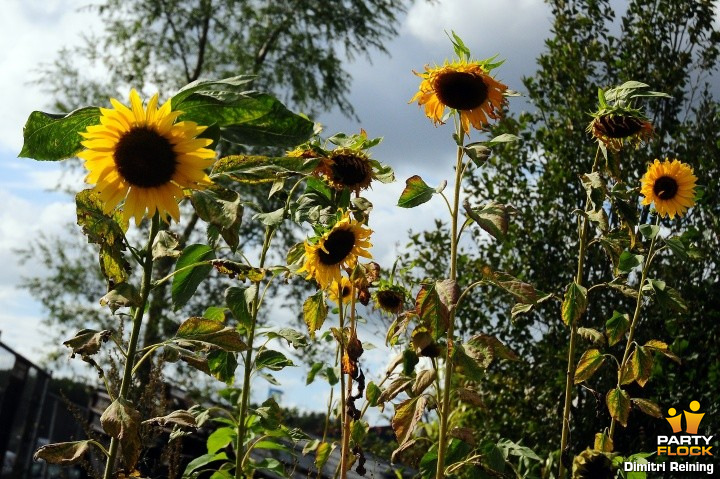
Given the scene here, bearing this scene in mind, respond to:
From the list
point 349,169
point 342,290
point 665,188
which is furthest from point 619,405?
point 349,169

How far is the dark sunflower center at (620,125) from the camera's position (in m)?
2.17

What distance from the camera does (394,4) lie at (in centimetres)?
1112

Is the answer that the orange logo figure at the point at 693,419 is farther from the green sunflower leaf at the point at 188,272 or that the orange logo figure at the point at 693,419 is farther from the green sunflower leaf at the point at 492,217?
the green sunflower leaf at the point at 188,272

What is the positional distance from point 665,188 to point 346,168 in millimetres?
1407

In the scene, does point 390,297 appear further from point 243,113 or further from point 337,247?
point 243,113

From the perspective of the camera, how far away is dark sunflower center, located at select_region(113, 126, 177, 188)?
1184mm

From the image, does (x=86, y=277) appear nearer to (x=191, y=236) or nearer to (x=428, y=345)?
(x=191, y=236)

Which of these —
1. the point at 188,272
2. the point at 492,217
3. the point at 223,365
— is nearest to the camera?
the point at 188,272

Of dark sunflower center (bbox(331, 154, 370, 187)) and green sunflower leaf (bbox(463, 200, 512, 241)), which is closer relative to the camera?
green sunflower leaf (bbox(463, 200, 512, 241))

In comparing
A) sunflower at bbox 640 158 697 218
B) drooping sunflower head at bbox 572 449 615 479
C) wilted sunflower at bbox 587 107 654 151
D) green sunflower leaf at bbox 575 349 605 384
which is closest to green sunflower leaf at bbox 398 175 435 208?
wilted sunflower at bbox 587 107 654 151

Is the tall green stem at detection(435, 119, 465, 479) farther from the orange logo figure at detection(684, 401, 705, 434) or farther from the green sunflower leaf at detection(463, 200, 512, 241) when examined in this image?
the orange logo figure at detection(684, 401, 705, 434)

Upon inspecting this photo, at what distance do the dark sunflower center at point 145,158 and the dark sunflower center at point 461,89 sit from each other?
0.84 metres

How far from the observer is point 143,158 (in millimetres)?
1197

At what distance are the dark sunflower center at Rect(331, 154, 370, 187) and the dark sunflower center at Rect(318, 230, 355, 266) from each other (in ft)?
0.42
